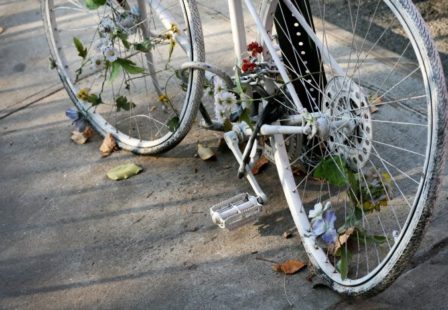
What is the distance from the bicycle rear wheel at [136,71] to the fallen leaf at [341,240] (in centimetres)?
87

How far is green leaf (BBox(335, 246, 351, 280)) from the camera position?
8.36 ft

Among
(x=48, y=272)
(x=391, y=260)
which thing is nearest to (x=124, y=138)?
(x=48, y=272)

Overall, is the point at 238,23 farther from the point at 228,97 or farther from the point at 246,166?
the point at 246,166

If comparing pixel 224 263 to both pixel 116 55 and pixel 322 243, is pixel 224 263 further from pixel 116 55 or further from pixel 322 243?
pixel 116 55

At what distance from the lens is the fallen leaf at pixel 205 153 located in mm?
3428

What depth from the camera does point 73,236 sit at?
3.16 meters

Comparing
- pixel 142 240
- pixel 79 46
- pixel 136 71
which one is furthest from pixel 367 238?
pixel 79 46

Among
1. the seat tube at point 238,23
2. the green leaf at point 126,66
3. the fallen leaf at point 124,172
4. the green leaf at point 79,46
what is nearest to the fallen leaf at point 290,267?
the seat tube at point 238,23

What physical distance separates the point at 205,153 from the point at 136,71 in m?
0.55

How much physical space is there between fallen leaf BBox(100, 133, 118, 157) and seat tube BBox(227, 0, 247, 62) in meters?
0.98

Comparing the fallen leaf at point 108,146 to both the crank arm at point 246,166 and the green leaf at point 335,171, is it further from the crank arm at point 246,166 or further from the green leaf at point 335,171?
the green leaf at point 335,171

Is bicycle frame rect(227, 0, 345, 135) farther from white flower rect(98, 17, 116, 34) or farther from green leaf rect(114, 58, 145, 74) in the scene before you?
white flower rect(98, 17, 116, 34)

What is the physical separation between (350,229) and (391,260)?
18.7 inches

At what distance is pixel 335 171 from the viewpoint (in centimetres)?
259
